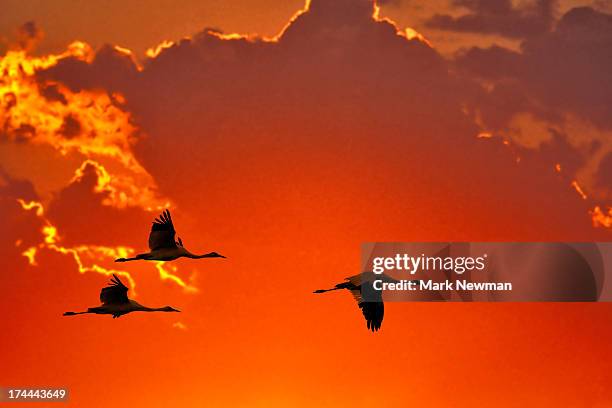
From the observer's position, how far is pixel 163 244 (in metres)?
70.1

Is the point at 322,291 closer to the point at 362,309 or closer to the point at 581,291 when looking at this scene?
the point at 362,309

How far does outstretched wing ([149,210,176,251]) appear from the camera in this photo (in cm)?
6956

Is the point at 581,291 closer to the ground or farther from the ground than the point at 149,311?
farther from the ground

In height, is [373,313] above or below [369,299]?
below

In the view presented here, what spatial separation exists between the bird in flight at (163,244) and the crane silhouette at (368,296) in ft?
20.1

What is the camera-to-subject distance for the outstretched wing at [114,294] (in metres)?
69.6

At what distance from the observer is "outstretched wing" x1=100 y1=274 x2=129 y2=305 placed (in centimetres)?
6956

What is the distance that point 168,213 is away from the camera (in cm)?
6931

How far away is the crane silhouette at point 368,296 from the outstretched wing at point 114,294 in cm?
794

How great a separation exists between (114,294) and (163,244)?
2532mm

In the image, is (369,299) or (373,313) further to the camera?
(369,299)

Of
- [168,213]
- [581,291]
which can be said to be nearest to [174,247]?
[168,213]

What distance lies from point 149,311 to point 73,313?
349 centimetres

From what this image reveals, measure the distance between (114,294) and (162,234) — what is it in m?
2.78
